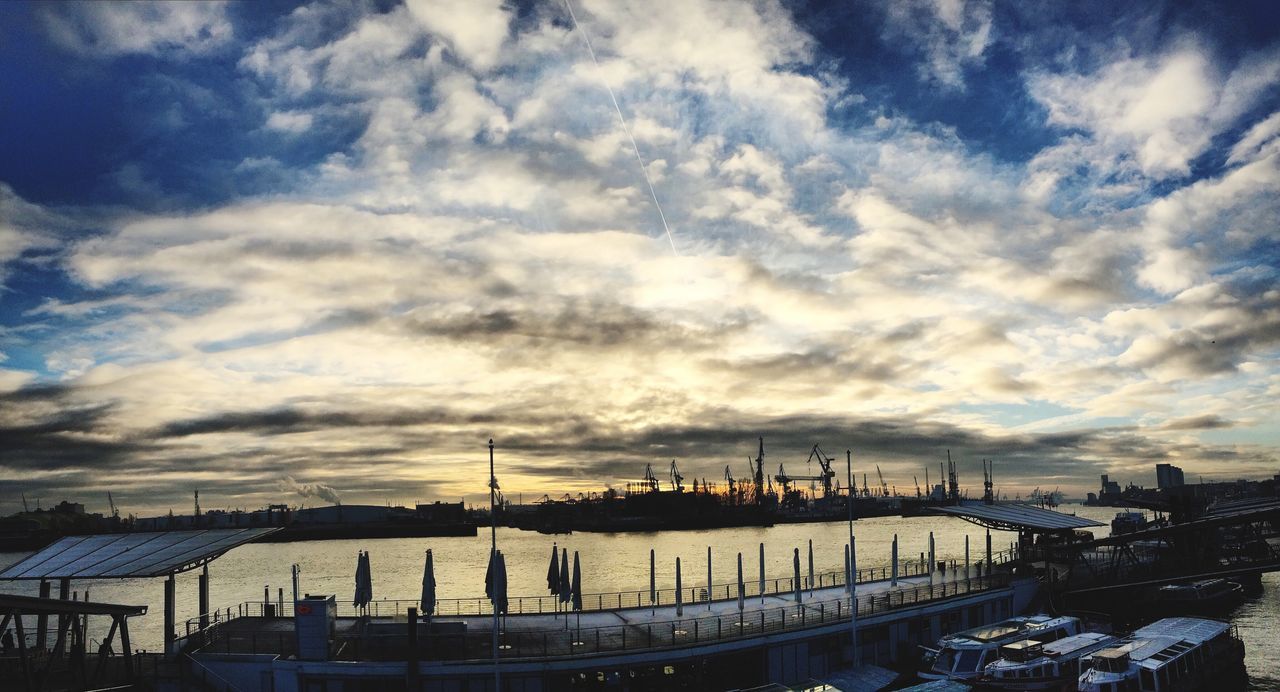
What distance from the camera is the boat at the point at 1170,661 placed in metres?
49.3

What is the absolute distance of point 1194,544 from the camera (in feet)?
306

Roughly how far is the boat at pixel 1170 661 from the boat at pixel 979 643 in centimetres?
406

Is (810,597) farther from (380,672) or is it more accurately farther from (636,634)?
(380,672)

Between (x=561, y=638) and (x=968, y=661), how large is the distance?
25.6m

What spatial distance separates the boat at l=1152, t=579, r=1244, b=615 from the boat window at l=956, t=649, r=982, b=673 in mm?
49629

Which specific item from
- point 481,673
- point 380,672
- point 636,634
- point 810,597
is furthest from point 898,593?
point 380,672

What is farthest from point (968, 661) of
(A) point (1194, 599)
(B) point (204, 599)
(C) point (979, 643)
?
(A) point (1194, 599)

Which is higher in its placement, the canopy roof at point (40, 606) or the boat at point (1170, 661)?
the canopy roof at point (40, 606)

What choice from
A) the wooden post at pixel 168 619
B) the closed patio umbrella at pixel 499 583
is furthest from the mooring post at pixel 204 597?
the closed patio umbrella at pixel 499 583

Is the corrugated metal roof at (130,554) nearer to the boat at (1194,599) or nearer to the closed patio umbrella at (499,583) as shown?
the closed patio umbrella at (499,583)

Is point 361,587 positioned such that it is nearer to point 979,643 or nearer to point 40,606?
point 40,606

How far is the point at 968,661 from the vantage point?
53.1 m

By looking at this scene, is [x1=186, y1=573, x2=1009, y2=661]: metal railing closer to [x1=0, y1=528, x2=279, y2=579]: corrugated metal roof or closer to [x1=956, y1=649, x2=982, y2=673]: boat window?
[x1=0, y1=528, x2=279, y2=579]: corrugated metal roof

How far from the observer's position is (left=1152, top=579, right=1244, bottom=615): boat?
90.2 meters
